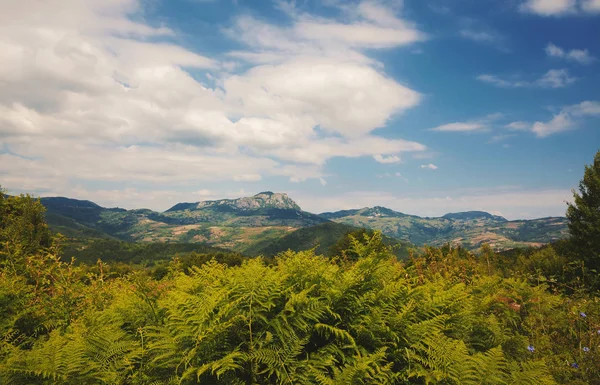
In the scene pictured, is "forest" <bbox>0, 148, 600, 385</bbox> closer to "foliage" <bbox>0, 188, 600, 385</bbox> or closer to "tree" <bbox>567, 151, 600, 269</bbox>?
"foliage" <bbox>0, 188, 600, 385</bbox>

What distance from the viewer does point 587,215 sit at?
30.2 m

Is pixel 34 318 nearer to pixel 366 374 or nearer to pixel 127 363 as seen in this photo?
pixel 127 363

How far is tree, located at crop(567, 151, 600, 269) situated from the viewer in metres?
28.4

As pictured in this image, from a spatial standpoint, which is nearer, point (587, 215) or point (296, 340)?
point (296, 340)

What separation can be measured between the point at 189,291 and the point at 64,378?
62.8 inches

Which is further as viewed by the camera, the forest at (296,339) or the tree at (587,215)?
the tree at (587,215)

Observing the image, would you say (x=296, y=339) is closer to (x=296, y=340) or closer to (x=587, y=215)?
(x=296, y=340)

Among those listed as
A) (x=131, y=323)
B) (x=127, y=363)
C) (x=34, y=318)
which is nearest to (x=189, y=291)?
(x=131, y=323)

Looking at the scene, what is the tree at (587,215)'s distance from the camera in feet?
93.0

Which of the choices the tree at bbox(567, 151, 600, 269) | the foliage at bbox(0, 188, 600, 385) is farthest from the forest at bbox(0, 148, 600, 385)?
the tree at bbox(567, 151, 600, 269)

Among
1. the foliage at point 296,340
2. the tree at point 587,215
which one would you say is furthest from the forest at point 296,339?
the tree at point 587,215

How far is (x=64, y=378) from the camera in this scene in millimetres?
2791

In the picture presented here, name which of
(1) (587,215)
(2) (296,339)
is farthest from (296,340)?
(1) (587,215)

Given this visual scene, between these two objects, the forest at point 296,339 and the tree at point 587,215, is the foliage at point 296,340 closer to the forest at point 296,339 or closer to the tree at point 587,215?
the forest at point 296,339
